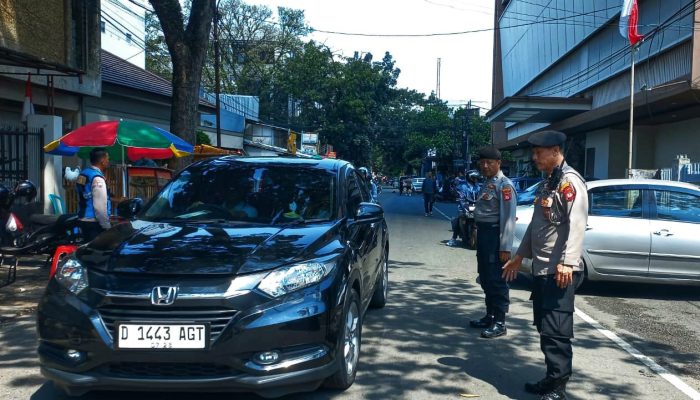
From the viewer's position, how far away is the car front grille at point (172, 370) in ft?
11.7

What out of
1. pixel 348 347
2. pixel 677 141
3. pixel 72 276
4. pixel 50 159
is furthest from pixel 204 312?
pixel 677 141

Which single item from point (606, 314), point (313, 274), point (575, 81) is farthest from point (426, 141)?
point (313, 274)

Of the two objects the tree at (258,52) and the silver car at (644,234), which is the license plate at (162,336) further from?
the tree at (258,52)

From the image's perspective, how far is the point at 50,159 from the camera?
1213 cm

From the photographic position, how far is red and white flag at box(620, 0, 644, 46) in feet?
59.3

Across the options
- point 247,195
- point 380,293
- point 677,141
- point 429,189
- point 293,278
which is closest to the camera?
point 293,278

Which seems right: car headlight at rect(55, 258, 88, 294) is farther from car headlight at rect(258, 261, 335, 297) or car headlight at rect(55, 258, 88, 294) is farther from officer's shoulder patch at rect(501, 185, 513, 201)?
officer's shoulder patch at rect(501, 185, 513, 201)

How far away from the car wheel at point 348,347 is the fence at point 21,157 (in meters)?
9.27

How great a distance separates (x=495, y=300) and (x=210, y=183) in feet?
9.38

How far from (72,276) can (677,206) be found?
7.30 metres

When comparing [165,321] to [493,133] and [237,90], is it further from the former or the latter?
[493,133]

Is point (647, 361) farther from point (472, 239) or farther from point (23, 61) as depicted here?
point (23, 61)

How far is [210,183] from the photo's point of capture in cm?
532

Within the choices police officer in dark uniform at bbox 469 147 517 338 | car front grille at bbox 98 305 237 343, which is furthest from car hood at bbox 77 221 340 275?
police officer in dark uniform at bbox 469 147 517 338
